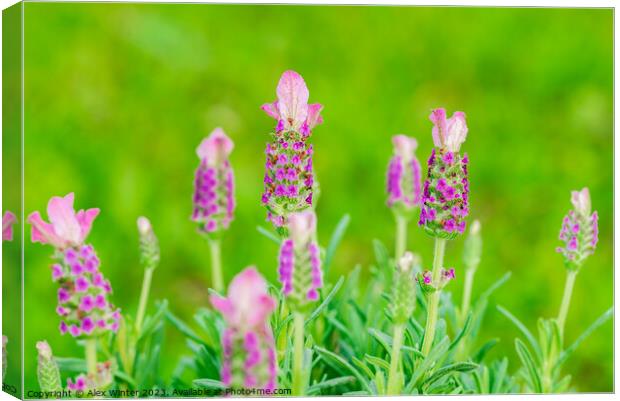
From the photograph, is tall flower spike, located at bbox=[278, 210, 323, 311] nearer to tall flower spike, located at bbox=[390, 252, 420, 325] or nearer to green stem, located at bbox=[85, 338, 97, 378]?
tall flower spike, located at bbox=[390, 252, 420, 325]

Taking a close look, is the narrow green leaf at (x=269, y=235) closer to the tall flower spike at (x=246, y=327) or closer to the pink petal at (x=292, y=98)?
the pink petal at (x=292, y=98)

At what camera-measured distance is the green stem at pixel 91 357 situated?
41.2 inches

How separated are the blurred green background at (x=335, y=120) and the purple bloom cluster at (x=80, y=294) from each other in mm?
800

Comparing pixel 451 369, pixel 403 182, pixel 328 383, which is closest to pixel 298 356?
pixel 328 383

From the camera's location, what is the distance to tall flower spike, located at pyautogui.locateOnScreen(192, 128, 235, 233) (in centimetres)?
118

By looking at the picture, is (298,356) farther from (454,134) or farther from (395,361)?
(454,134)

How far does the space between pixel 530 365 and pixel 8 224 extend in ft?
2.30

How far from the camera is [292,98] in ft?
3.57

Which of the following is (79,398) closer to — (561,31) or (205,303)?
(205,303)

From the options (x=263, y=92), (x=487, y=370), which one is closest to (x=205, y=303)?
(x=263, y=92)

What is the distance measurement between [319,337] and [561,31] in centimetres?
105

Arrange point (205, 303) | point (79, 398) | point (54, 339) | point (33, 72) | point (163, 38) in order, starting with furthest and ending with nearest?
point (163, 38), point (33, 72), point (205, 303), point (54, 339), point (79, 398)

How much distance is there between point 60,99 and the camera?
2.12m

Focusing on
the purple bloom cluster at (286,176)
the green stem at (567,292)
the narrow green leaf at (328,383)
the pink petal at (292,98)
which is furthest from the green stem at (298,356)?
the green stem at (567,292)
